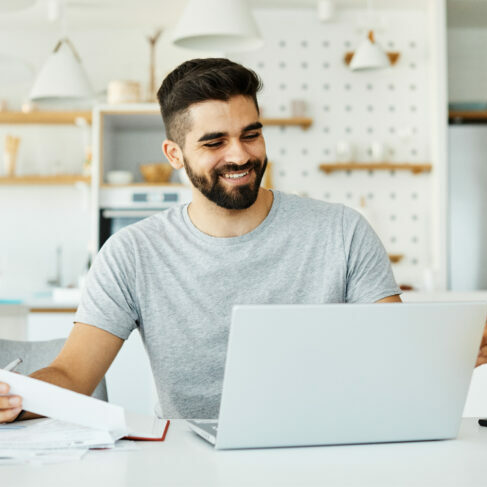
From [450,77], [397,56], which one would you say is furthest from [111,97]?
[450,77]

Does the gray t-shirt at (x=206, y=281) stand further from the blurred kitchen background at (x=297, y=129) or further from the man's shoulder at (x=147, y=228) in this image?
the blurred kitchen background at (x=297, y=129)

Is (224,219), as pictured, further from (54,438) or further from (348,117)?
Answer: (348,117)

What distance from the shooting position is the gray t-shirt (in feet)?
5.02

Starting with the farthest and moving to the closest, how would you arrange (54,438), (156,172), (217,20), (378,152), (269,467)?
(378,152) < (156,172) < (217,20) < (54,438) < (269,467)

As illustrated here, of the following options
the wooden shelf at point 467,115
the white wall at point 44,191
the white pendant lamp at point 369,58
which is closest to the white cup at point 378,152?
the wooden shelf at point 467,115

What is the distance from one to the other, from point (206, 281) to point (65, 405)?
59 cm

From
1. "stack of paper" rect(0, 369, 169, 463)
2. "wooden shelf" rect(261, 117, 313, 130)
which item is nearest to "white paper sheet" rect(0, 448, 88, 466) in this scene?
"stack of paper" rect(0, 369, 169, 463)

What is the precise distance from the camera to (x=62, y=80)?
13.4 feet

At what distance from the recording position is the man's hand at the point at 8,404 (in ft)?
3.48

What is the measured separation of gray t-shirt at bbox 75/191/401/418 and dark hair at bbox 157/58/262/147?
0.23m

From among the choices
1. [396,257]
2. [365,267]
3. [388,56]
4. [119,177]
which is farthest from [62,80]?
[365,267]

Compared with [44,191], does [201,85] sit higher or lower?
lower

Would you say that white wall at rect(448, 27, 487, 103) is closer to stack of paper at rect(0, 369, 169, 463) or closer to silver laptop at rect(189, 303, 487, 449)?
silver laptop at rect(189, 303, 487, 449)

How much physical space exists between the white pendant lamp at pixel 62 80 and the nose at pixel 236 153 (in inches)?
106
